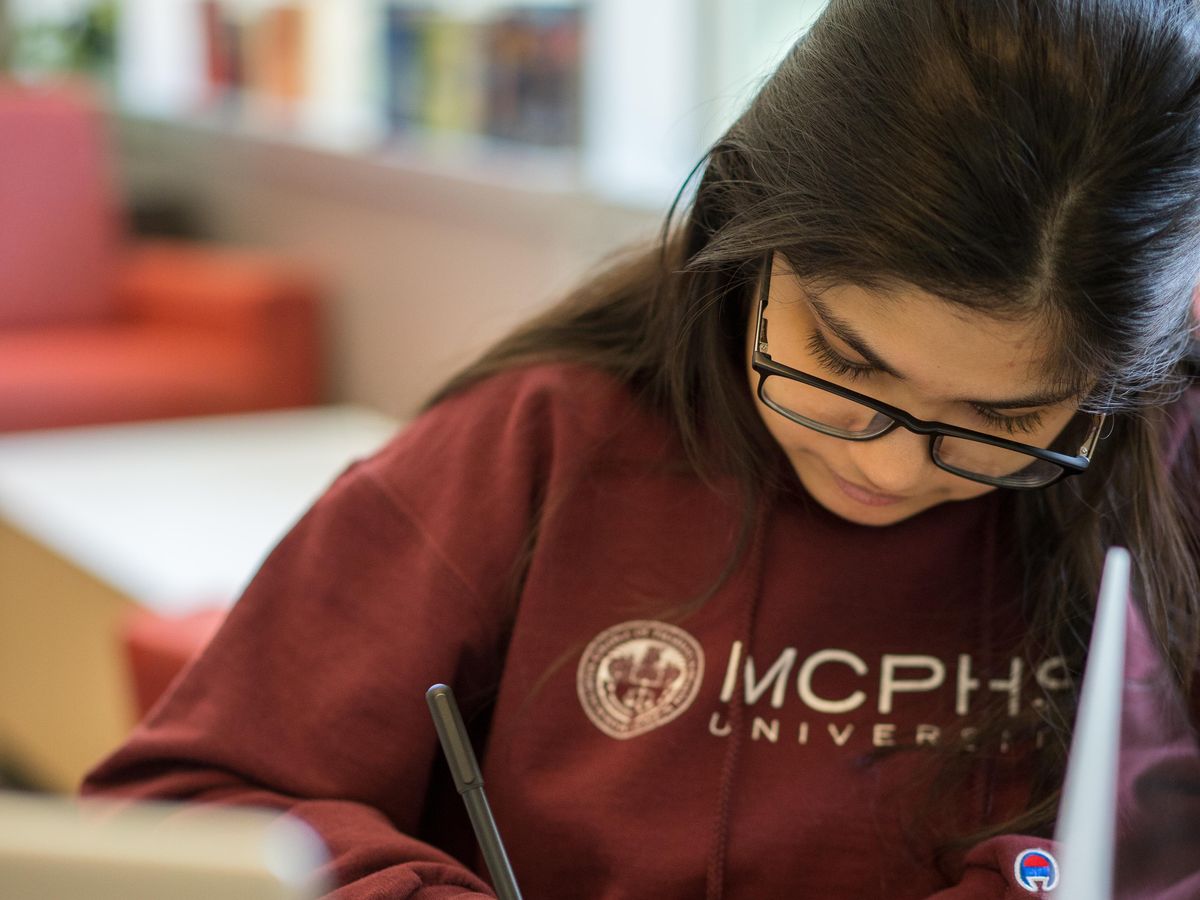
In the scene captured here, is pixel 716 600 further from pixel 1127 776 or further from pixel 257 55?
pixel 257 55

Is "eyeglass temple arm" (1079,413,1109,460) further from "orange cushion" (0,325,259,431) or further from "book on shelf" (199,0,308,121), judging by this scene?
"book on shelf" (199,0,308,121)

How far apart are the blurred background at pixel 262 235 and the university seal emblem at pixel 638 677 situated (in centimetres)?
94

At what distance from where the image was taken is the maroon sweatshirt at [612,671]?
79cm

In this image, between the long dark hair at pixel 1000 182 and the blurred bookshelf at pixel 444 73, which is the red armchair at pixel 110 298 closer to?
the blurred bookshelf at pixel 444 73

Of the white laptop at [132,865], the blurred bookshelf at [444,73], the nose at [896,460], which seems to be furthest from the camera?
the blurred bookshelf at [444,73]

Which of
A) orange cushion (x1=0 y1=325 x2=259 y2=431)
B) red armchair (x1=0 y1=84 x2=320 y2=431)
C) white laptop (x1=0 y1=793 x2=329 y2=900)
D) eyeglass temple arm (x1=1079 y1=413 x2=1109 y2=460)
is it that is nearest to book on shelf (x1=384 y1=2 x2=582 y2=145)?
red armchair (x1=0 y1=84 x2=320 y2=431)

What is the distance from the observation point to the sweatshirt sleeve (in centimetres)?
81

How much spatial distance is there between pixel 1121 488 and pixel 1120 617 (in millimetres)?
→ 345

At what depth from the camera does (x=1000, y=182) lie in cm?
61

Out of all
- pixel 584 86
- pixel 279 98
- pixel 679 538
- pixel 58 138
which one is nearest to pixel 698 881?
pixel 679 538

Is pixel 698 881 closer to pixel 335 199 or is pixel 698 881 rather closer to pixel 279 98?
pixel 335 199

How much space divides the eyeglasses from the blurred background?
1.07 metres

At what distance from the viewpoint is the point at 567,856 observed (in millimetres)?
806

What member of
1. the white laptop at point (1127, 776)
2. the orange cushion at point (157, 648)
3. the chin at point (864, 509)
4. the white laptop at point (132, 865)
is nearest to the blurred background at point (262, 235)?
the orange cushion at point (157, 648)
